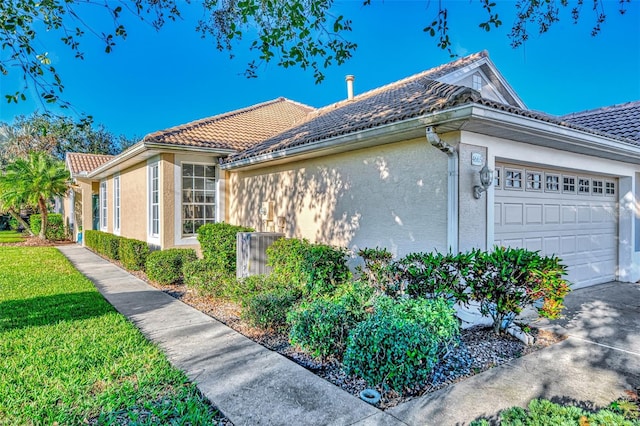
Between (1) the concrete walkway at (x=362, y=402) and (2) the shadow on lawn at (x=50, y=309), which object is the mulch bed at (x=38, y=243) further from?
(1) the concrete walkway at (x=362, y=402)

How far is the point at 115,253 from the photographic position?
13398 mm

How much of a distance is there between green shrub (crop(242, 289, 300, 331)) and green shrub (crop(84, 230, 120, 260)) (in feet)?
31.5

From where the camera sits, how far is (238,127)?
1336cm

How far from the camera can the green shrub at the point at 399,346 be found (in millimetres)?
3764

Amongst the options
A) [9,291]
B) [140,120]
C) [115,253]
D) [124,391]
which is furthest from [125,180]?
[140,120]

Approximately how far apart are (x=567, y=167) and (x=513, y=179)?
5.07 feet

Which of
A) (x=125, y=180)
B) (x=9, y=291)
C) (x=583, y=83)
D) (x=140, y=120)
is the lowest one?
(x=9, y=291)

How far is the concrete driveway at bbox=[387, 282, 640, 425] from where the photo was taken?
3484 millimetres

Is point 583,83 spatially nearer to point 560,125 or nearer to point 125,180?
point 560,125

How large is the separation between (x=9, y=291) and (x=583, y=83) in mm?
16747

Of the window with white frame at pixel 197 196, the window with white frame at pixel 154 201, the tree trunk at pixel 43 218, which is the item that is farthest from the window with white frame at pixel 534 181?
the tree trunk at pixel 43 218

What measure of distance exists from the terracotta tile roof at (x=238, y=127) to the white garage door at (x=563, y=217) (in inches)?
305

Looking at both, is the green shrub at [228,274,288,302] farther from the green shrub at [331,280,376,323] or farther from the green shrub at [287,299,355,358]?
the green shrub at [287,299,355,358]

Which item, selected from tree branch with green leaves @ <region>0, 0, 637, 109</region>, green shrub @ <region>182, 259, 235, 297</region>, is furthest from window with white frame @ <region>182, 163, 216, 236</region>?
tree branch with green leaves @ <region>0, 0, 637, 109</region>
